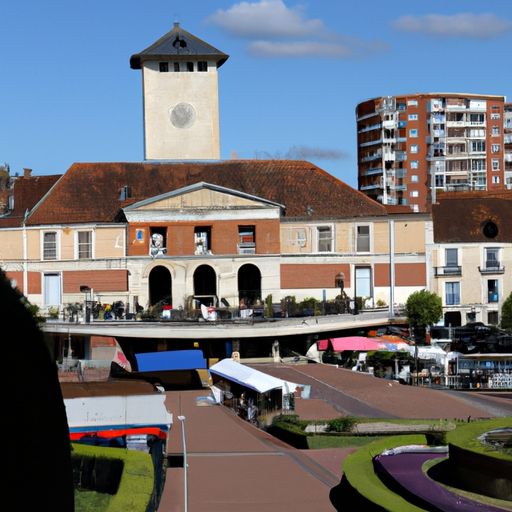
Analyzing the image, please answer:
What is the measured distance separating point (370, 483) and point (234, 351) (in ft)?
94.1

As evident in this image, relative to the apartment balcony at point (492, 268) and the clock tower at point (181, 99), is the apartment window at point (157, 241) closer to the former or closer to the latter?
the clock tower at point (181, 99)

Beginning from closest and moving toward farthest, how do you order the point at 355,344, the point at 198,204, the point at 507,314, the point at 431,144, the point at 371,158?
1. the point at 355,344
2. the point at 507,314
3. the point at 198,204
4. the point at 431,144
5. the point at 371,158

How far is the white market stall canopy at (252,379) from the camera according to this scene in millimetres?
30984

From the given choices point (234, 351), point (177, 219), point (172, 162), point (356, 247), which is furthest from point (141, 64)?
point (234, 351)

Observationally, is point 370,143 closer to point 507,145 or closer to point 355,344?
point 507,145


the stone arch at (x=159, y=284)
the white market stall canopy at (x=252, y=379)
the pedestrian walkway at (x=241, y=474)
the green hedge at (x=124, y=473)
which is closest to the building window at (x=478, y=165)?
the stone arch at (x=159, y=284)

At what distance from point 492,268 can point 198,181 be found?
17168 mm

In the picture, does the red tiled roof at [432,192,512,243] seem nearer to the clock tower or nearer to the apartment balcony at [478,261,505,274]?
the apartment balcony at [478,261,505,274]

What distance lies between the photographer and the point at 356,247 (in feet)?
173

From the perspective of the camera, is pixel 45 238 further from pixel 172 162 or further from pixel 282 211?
pixel 282 211

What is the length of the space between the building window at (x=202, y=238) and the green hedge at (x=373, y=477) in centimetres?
3089

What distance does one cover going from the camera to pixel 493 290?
5550 centimetres

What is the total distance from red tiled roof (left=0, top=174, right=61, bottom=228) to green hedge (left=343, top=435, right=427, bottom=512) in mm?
37430

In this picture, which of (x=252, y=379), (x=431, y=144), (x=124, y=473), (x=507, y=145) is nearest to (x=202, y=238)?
(x=252, y=379)
